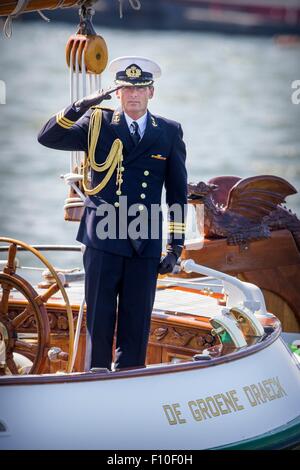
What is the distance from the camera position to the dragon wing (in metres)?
6.62

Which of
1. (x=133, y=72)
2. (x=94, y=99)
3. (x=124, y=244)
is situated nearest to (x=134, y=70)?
(x=133, y=72)

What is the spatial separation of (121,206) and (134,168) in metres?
0.15

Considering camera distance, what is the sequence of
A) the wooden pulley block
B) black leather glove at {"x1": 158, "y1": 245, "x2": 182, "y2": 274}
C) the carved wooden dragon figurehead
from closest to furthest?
black leather glove at {"x1": 158, "y1": 245, "x2": 182, "y2": 274} < the wooden pulley block < the carved wooden dragon figurehead

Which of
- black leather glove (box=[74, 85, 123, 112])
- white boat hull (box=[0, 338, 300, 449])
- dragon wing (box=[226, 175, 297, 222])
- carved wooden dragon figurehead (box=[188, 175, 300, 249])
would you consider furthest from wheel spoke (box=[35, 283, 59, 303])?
dragon wing (box=[226, 175, 297, 222])

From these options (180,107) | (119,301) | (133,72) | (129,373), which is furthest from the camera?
(180,107)

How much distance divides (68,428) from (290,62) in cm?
2777

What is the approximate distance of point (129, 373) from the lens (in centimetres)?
457

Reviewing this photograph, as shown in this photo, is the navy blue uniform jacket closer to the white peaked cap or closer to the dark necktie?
the dark necktie

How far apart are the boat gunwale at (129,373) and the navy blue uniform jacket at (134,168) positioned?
0.46m

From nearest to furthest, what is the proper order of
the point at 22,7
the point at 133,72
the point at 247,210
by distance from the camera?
the point at 22,7
the point at 133,72
the point at 247,210

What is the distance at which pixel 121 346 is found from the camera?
4.98 m

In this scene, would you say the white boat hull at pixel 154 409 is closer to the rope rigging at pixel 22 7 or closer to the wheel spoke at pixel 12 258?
the wheel spoke at pixel 12 258

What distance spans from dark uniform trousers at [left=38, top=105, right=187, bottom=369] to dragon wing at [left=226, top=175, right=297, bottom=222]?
1.65 metres

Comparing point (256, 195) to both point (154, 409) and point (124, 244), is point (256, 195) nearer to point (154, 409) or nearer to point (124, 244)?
point (124, 244)
